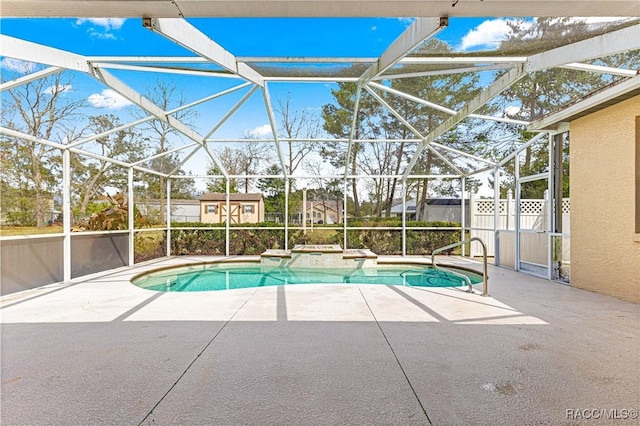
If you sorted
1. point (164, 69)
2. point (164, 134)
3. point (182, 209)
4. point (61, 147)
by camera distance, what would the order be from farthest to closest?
point (182, 209)
point (164, 134)
point (61, 147)
point (164, 69)

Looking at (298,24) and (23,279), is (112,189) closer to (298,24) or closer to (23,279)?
(23,279)

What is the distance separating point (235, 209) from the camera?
11812 millimetres

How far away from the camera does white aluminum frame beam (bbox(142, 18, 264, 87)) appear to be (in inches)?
138

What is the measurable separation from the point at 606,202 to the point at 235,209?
10013 mm

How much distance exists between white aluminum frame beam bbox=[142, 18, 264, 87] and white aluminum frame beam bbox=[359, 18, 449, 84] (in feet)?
7.32

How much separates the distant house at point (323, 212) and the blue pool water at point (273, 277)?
8.12 ft

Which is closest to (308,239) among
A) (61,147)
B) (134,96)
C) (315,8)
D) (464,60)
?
(134,96)

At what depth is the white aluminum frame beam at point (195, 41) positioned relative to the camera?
351 cm

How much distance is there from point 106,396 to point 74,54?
A: 4.81 meters

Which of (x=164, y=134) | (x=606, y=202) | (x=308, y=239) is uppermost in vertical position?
(x=164, y=134)

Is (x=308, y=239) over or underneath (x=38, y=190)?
underneath

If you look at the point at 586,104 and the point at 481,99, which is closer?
the point at 586,104

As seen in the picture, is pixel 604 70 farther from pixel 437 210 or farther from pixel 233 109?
pixel 437 210

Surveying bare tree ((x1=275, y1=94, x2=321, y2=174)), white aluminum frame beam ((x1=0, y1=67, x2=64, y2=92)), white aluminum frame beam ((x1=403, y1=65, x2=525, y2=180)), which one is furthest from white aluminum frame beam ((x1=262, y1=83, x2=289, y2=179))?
white aluminum frame beam ((x1=403, y1=65, x2=525, y2=180))
